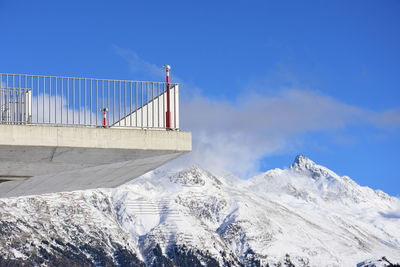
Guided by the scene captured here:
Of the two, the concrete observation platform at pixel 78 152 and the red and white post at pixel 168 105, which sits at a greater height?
the red and white post at pixel 168 105

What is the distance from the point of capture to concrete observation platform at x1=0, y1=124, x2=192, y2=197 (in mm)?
25953

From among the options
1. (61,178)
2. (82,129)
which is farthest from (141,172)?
(82,129)

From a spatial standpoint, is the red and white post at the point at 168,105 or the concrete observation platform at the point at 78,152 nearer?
the concrete observation platform at the point at 78,152

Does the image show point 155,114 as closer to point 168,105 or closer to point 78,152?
point 168,105

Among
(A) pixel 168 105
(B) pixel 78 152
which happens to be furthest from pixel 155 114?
(B) pixel 78 152

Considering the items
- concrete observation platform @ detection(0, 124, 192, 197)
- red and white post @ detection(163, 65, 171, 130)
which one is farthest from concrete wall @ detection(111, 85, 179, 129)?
concrete observation platform @ detection(0, 124, 192, 197)

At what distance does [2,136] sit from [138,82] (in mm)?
4808

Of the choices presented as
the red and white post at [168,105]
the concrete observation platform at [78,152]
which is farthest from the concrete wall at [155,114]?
the concrete observation platform at [78,152]

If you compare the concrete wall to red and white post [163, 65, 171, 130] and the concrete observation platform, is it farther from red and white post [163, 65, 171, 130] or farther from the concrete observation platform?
the concrete observation platform

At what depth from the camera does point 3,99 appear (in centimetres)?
2911

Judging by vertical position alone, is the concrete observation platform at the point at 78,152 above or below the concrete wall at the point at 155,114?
below

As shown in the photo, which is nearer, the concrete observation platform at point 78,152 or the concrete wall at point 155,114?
the concrete observation platform at point 78,152

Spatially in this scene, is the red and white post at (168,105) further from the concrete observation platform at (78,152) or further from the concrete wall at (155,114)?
the concrete observation platform at (78,152)

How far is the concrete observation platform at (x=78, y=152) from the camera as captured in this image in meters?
26.0
